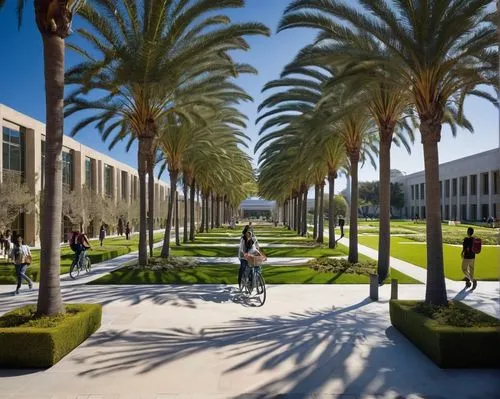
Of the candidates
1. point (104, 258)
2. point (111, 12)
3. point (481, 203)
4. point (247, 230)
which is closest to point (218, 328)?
point (247, 230)

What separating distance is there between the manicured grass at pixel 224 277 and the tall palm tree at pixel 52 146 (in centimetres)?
660

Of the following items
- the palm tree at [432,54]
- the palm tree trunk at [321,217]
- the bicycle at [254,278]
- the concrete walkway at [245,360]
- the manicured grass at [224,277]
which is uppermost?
the palm tree at [432,54]

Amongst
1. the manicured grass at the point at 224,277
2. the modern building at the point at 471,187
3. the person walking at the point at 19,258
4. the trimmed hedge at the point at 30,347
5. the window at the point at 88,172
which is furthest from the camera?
the modern building at the point at 471,187

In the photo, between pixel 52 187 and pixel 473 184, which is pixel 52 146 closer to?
pixel 52 187

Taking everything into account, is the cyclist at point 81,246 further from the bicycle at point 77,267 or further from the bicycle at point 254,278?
the bicycle at point 254,278

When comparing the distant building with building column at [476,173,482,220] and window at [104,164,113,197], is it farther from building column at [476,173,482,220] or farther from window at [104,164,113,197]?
window at [104,164,113,197]

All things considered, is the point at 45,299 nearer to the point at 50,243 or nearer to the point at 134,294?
the point at 50,243

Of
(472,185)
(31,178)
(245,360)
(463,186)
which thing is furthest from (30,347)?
(463,186)

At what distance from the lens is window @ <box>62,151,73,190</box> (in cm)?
3905

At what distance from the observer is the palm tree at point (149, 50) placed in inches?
503

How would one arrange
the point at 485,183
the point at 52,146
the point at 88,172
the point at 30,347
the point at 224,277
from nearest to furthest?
the point at 30,347, the point at 52,146, the point at 224,277, the point at 88,172, the point at 485,183

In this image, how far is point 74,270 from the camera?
1653 centimetres

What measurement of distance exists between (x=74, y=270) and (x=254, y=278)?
8.20 metres

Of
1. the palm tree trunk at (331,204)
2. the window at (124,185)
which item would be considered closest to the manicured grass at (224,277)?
the palm tree trunk at (331,204)
